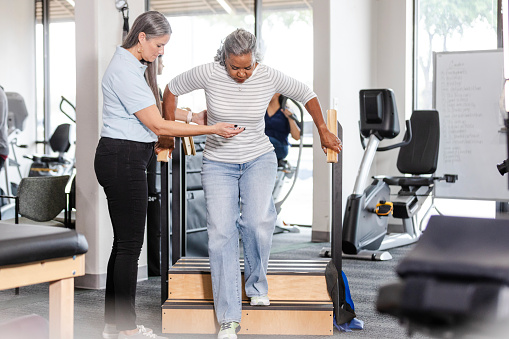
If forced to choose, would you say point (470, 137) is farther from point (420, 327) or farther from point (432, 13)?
point (420, 327)

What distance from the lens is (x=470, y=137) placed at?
646 cm

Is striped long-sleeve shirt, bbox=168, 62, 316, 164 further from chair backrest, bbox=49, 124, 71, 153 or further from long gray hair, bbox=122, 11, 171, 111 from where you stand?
chair backrest, bbox=49, 124, 71, 153

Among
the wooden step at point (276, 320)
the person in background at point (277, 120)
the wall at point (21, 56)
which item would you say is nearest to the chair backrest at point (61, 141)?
the wall at point (21, 56)

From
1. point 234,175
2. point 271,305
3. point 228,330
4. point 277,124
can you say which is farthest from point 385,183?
point 228,330

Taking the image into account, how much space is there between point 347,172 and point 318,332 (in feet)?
11.6

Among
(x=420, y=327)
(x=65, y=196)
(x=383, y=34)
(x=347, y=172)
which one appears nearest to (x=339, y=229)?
(x=65, y=196)

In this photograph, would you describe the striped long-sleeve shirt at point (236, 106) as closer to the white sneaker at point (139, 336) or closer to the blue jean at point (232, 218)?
the blue jean at point (232, 218)

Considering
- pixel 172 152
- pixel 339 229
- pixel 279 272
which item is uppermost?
pixel 172 152

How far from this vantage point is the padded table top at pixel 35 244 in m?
1.68

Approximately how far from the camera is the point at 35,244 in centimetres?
174

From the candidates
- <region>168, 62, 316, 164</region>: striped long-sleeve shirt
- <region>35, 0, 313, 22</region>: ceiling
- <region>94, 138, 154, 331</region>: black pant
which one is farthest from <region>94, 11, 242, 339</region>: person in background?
<region>35, 0, 313, 22</region>: ceiling

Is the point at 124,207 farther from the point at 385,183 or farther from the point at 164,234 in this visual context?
the point at 385,183

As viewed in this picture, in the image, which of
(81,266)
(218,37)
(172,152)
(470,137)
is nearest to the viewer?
(81,266)

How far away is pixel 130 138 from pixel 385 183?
3.49m
